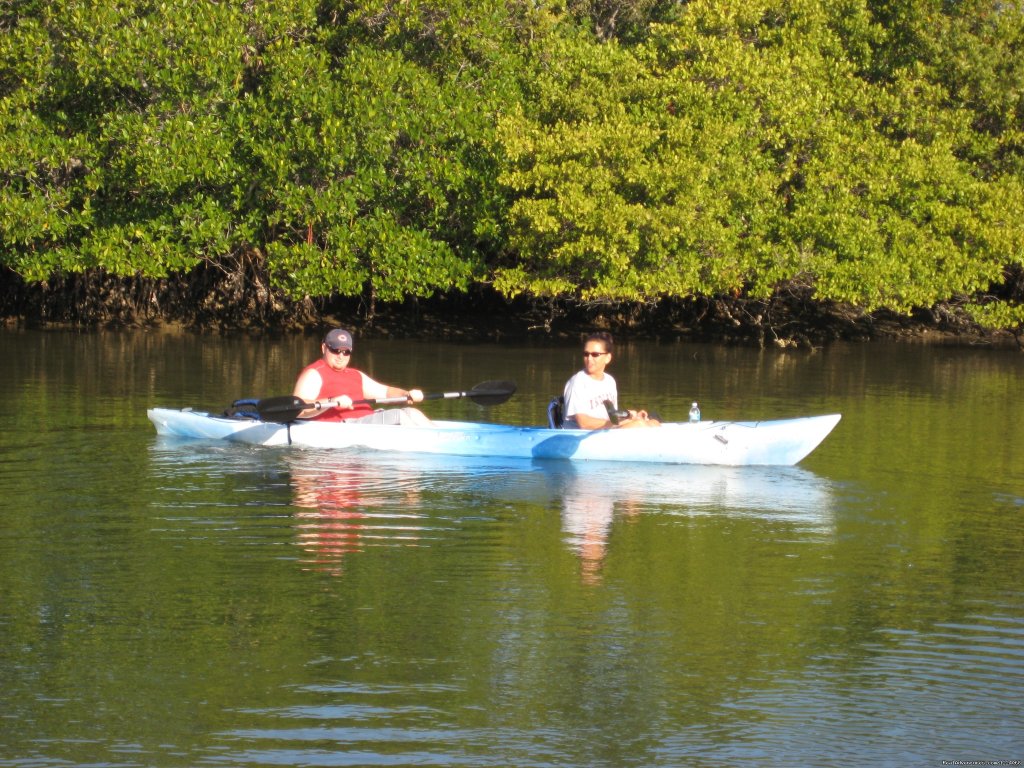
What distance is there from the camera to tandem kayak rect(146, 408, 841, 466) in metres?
12.6

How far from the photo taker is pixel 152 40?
77.9 feet

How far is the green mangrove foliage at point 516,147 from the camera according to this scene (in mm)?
24156

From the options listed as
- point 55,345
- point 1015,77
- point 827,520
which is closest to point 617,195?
point 1015,77

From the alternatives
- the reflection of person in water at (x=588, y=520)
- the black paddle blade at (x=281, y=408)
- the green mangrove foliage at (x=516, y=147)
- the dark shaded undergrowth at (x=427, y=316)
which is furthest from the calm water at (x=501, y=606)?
the dark shaded undergrowth at (x=427, y=316)

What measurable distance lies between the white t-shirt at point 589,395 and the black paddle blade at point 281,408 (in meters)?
2.34

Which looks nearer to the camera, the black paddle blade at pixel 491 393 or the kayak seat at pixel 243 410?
the kayak seat at pixel 243 410

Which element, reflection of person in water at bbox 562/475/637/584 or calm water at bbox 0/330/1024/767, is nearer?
calm water at bbox 0/330/1024/767

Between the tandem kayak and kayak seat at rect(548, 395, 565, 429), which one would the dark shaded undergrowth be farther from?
kayak seat at rect(548, 395, 565, 429)

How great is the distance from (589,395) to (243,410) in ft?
12.1

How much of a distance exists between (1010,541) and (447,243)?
56.9ft

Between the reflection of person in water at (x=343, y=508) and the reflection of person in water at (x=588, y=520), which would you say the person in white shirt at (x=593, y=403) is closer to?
the reflection of person in water at (x=588, y=520)

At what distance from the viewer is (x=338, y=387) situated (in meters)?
13.6

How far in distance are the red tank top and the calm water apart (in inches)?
24.9

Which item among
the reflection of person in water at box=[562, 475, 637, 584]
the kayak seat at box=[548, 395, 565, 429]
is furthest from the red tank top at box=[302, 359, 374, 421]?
the reflection of person in water at box=[562, 475, 637, 584]
